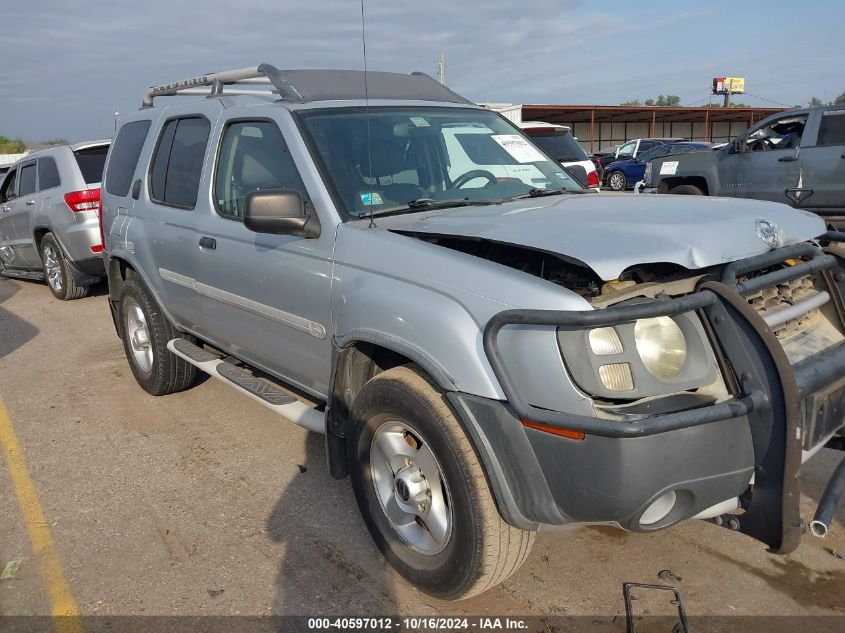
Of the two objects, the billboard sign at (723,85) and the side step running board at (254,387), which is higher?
the billboard sign at (723,85)

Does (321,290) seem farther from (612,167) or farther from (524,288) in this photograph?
(612,167)

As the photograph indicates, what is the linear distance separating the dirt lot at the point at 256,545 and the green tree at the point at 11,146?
6647cm

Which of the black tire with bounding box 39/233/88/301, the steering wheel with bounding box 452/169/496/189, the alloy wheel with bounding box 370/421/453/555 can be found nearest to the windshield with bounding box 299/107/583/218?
the steering wheel with bounding box 452/169/496/189

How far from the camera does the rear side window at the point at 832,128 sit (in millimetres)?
9953

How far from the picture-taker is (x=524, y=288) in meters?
2.43

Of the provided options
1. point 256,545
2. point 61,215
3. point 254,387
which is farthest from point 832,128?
point 61,215

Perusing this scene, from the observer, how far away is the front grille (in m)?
2.69

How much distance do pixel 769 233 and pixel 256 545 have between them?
2597 millimetres

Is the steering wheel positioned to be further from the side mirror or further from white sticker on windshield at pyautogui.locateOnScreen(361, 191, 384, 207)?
the side mirror

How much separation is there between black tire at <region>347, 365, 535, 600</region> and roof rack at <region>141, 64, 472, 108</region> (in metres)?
1.66

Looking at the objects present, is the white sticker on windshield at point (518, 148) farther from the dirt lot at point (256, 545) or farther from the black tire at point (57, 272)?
the black tire at point (57, 272)

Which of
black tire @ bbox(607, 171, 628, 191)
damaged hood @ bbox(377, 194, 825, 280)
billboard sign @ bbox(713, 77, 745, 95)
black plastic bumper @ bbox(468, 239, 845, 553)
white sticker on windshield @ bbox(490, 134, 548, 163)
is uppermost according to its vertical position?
billboard sign @ bbox(713, 77, 745, 95)

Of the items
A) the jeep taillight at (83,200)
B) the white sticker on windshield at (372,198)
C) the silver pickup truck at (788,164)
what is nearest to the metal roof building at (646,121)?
the silver pickup truck at (788,164)

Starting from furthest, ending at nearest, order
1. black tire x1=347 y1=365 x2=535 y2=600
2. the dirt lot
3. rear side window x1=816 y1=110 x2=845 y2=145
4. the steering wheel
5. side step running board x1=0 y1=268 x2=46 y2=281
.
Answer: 1. side step running board x1=0 y1=268 x2=46 y2=281
2. rear side window x1=816 y1=110 x2=845 y2=145
3. the steering wheel
4. the dirt lot
5. black tire x1=347 y1=365 x2=535 y2=600
